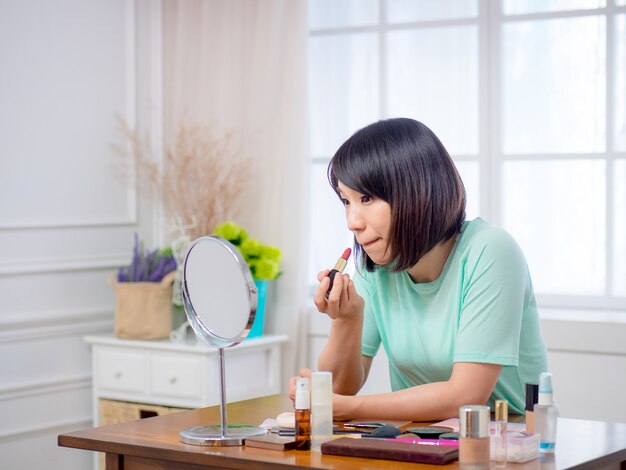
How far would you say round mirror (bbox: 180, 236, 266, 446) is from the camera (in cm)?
171

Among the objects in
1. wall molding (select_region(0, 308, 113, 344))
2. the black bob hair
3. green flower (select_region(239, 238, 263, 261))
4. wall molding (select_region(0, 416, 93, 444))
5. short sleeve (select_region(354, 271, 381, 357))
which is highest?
the black bob hair

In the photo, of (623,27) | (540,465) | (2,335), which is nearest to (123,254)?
(2,335)

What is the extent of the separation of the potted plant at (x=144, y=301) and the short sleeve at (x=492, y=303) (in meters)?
1.69

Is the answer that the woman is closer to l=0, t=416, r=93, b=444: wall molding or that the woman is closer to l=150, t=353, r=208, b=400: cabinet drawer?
l=150, t=353, r=208, b=400: cabinet drawer

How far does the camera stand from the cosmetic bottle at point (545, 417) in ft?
5.32

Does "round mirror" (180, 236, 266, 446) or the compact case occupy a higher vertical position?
"round mirror" (180, 236, 266, 446)

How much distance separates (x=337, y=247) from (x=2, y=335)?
1.23 m

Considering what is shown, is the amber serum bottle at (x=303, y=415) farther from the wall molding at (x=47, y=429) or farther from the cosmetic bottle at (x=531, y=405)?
the wall molding at (x=47, y=429)

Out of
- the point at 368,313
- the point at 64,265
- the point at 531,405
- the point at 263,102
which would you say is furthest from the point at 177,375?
the point at 531,405

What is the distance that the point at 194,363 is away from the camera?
3291mm

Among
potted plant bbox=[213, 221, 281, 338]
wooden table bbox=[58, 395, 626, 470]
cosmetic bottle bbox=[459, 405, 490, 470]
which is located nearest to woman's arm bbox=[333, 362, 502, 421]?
wooden table bbox=[58, 395, 626, 470]

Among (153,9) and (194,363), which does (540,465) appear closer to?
(194,363)

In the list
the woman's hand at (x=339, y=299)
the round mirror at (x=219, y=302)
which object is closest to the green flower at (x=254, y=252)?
the woman's hand at (x=339, y=299)

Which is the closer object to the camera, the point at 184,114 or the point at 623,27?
the point at 623,27
